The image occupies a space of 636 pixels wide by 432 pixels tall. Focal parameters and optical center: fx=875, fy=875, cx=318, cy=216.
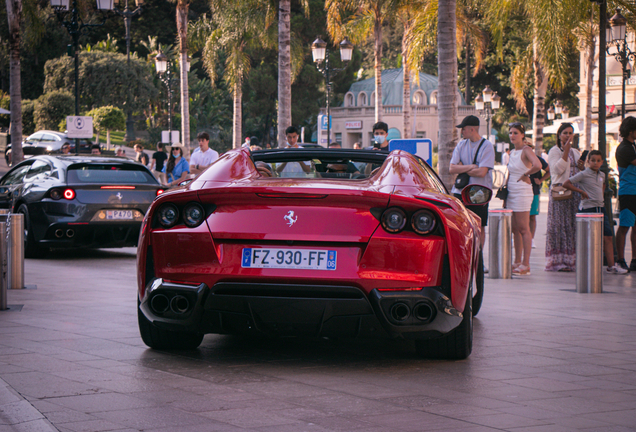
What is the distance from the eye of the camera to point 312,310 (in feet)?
16.2

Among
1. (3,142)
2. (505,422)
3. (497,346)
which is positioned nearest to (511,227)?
(497,346)

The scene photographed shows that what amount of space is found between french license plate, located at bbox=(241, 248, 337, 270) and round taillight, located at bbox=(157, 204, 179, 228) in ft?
1.67

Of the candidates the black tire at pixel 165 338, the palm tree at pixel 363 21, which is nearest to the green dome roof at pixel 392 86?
the palm tree at pixel 363 21

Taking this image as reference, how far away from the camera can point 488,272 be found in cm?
1145

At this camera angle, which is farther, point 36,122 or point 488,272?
point 36,122

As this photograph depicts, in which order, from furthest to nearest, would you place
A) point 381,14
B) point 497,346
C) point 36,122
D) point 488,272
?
point 36,122 → point 381,14 → point 488,272 → point 497,346

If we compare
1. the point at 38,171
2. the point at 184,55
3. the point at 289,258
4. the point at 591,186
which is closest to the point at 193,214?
the point at 289,258

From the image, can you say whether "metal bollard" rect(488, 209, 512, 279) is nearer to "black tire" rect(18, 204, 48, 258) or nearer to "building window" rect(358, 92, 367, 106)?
"black tire" rect(18, 204, 48, 258)

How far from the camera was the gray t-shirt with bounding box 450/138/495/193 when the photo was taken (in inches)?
409

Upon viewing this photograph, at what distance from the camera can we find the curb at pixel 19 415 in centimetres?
386

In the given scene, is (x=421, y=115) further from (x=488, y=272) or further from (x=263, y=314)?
(x=263, y=314)

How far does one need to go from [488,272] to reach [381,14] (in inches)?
1190

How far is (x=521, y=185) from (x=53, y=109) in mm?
53784

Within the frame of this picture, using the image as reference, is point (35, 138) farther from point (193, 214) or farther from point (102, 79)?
point (193, 214)
